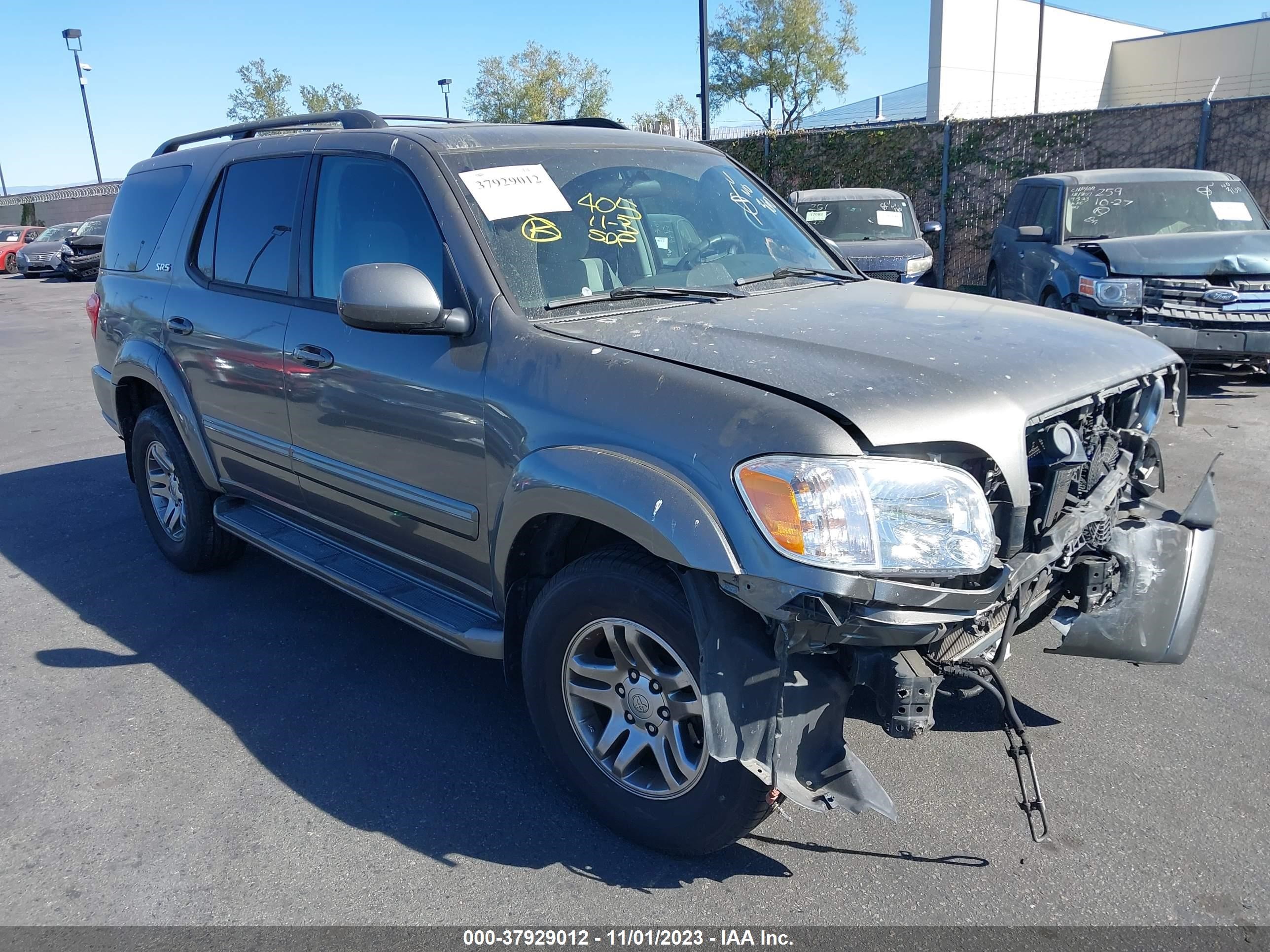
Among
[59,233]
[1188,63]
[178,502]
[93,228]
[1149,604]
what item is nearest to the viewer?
[1149,604]

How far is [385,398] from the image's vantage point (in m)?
3.33

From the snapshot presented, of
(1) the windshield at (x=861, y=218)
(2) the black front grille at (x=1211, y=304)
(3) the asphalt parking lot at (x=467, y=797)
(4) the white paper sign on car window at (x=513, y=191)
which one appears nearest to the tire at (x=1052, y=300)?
(2) the black front grille at (x=1211, y=304)

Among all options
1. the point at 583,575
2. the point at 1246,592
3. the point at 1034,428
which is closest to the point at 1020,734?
the point at 1034,428

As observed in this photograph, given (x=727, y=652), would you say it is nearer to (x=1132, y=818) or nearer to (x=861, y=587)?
(x=861, y=587)

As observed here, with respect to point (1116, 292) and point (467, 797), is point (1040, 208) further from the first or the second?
point (467, 797)

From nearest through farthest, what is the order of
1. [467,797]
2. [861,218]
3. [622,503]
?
[622,503]
[467,797]
[861,218]

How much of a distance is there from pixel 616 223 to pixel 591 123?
1.03 metres

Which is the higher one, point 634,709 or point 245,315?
point 245,315

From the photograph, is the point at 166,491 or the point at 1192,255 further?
the point at 1192,255

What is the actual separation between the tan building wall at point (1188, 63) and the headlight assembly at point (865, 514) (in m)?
42.4

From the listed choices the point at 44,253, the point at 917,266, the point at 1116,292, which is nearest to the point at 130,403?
the point at 1116,292

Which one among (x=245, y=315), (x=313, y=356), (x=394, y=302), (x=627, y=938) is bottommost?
(x=627, y=938)

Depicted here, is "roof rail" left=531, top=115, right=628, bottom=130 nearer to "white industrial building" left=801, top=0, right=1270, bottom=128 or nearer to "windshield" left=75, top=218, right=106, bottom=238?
"windshield" left=75, top=218, right=106, bottom=238

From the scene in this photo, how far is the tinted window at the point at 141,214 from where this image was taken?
4.85m
